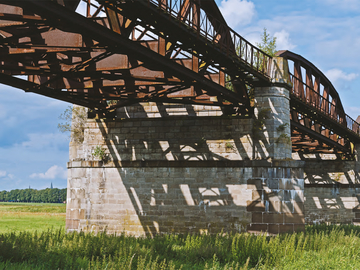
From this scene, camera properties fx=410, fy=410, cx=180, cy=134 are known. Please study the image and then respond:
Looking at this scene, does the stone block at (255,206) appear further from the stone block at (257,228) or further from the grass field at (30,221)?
the grass field at (30,221)

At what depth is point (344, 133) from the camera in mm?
34844

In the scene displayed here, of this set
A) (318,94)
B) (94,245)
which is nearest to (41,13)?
(94,245)

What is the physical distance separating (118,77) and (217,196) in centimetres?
733

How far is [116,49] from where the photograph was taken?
481 inches

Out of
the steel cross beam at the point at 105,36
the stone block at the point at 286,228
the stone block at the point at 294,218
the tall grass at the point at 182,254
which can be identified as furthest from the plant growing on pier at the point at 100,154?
the stone block at the point at 294,218

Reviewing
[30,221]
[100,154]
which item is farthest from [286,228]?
[30,221]

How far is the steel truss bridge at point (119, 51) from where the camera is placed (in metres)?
10.9

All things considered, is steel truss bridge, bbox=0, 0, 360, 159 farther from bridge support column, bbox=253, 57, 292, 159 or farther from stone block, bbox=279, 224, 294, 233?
stone block, bbox=279, 224, 294, 233

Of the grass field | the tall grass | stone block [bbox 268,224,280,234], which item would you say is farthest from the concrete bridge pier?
the tall grass

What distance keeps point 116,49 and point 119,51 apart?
6.5 inches

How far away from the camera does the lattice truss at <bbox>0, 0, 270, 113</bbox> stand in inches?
426

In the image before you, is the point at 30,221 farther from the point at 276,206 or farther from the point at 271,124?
the point at 271,124

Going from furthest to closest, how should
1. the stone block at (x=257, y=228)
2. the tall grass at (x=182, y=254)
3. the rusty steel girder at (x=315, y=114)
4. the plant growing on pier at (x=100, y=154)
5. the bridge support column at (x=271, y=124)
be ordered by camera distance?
the rusty steel girder at (x=315, y=114) → the plant growing on pier at (x=100, y=154) → the bridge support column at (x=271, y=124) → the stone block at (x=257, y=228) → the tall grass at (x=182, y=254)

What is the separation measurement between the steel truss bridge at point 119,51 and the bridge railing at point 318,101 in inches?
134
